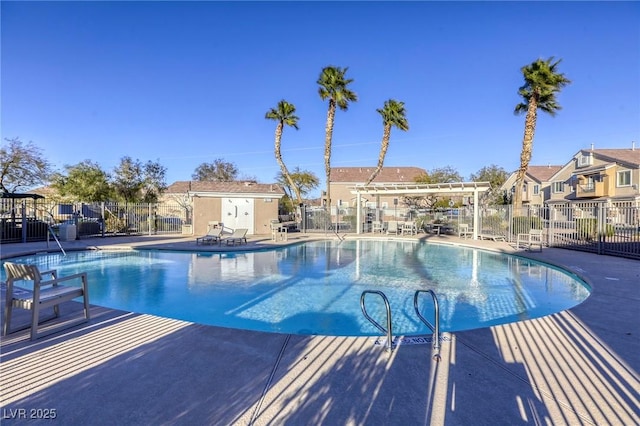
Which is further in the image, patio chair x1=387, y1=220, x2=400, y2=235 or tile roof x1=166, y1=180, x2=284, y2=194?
patio chair x1=387, y1=220, x2=400, y2=235

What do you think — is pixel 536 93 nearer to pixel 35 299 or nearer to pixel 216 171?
pixel 35 299

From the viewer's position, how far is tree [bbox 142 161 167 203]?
27.7 metres

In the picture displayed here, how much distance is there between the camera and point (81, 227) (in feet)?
54.8

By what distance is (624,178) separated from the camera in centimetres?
2752

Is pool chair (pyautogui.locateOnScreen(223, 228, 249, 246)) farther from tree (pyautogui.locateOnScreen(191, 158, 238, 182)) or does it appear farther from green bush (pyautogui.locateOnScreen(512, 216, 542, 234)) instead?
tree (pyautogui.locateOnScreen(191, 158, 238, 182))

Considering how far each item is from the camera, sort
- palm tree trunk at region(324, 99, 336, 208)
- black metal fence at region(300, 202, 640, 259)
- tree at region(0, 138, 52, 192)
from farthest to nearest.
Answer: palm tree trunk at region(324, 99, 336, 208) < tree at region(0, 138, 52, 192) < black metal fence at region(300, 202, 640, 259)

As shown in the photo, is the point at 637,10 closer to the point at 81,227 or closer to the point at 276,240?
the point at 276,240

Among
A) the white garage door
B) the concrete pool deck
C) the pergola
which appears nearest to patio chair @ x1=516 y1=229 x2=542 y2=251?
the pergola

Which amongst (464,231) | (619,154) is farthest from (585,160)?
(464,231)

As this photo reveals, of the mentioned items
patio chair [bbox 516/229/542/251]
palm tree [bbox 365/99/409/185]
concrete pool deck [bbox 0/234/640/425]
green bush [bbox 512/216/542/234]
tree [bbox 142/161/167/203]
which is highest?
palm tree [bbox 365/99/409/185]

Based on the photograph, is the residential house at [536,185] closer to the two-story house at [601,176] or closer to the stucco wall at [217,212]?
the two-story house at [601,176]

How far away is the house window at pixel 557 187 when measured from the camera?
35625 mm

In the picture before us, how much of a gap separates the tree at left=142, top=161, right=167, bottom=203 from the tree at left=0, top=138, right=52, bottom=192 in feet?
21.7

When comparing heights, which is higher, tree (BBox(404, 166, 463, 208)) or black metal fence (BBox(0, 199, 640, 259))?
tree (BBox(404, 166, 463, 208))
